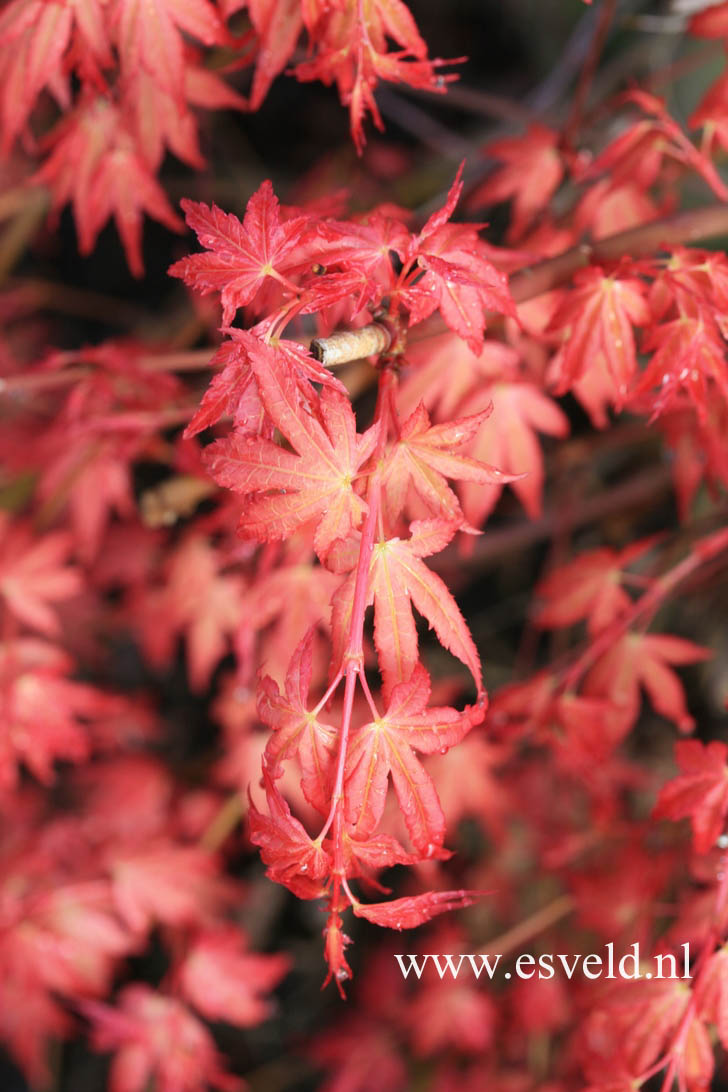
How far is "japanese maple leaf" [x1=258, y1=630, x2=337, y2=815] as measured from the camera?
617mm

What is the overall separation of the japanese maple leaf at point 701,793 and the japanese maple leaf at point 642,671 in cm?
26

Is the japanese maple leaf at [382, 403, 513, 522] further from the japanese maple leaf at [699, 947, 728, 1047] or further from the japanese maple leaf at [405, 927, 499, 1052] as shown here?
the japanese maple leaf at [405, 927, 499, 1052]

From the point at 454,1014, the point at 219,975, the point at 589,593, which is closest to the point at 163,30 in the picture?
the point at 589,593

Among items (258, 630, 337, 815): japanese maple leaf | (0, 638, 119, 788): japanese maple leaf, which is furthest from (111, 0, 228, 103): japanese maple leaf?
(0, 638, 119, 788): japanese maple leaf

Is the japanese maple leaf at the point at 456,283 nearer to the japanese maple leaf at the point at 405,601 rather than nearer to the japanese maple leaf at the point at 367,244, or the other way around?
the japanese maple leaf at the point at 367,244

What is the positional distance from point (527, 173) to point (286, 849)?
871 millimetres

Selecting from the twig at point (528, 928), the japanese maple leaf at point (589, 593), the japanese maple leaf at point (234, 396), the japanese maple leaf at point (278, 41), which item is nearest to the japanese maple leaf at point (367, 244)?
the japanese maple leaf at point (234, 396)

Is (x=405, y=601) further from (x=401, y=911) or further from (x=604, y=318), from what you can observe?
(x=604, y=318)

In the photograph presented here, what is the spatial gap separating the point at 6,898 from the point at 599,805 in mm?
945

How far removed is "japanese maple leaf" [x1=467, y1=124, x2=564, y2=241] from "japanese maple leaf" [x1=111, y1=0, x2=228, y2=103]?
0.42 m

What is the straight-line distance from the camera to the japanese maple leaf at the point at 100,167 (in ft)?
3.38

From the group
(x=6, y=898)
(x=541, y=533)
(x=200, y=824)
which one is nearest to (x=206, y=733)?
(x=200, y=824)

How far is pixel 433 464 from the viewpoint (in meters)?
0.65

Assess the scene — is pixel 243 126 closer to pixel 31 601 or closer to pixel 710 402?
pixel 31 601
